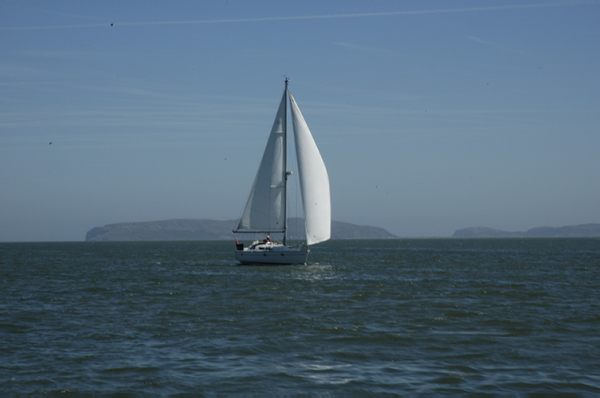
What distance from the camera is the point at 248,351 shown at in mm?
18609

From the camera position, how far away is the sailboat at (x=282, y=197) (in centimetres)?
5512

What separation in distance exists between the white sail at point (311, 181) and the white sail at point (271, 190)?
214cm

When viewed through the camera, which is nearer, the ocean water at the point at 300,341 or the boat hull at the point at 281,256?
the ocean water at the point at 300,341

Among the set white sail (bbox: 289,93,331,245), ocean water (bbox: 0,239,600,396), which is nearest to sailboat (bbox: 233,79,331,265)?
white sail (bbox: 289,93,331,245)

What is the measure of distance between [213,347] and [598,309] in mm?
19513

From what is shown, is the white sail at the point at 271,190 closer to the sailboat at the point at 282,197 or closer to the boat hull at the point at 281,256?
the sailboat at the point at 282,197

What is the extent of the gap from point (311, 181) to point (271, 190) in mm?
4416

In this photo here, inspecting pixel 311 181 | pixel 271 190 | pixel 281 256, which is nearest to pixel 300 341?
pixel 281 256

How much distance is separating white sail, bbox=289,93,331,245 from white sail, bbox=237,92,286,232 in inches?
84.4

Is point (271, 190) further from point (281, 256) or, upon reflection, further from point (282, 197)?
point (281, 256)

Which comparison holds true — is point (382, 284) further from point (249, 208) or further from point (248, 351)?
point (248, 351)

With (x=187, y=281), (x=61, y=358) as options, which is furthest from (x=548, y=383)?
(x=187, y=281)

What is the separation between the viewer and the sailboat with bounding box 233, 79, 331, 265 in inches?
2170

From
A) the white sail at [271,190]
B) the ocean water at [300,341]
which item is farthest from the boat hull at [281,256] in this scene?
the ocean water at [300,341]
